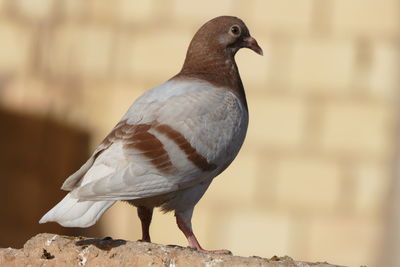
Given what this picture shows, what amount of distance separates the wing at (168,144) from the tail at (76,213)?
0.12ft

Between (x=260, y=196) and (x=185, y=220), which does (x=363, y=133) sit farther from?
(x=185, y=220)

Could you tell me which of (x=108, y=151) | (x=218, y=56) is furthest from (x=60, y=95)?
(x=108, y=151)

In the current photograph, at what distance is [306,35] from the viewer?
11.1 metres

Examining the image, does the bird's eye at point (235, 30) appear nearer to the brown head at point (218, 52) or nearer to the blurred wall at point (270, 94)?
the brown head at point (218, 52)

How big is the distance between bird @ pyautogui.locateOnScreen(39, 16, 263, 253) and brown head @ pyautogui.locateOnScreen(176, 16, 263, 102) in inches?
2.0

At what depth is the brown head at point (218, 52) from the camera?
7.34m

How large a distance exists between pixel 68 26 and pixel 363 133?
2584mm

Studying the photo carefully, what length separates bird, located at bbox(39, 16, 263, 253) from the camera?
6.21 meters

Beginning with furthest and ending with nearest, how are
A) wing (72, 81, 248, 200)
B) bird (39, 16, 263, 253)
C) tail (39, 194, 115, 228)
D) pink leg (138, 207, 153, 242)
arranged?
Answer: pink leg (138, 207, 153, 242) → wing (72, 81, 248, 200) → bird (39, 16, 263, 253) → tail (39, 194, 115, 228)

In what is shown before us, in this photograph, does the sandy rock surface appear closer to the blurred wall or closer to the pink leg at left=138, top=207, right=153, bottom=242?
the pink leg at left=138, top=207, right=153, bottom=242

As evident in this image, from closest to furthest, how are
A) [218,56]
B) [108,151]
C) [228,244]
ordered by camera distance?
[108,151], [218,56], [228,244]

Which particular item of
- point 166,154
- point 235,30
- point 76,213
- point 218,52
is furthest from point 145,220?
point 235,30

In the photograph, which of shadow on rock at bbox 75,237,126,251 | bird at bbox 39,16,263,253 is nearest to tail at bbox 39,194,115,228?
bird at bbox 39,16,263,253

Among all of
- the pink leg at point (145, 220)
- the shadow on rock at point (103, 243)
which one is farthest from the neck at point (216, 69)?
the shadow on rock at point (103, 243)
